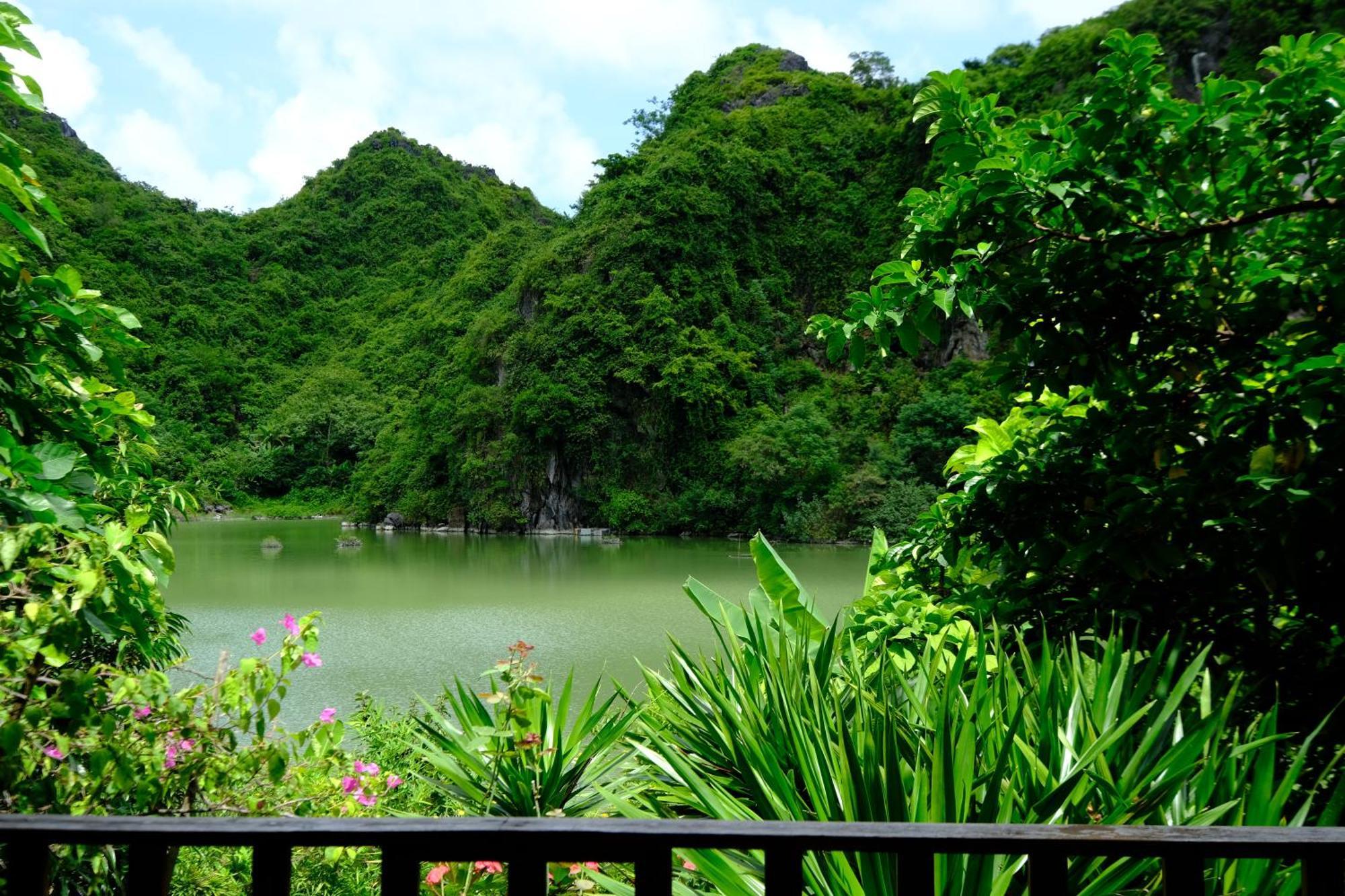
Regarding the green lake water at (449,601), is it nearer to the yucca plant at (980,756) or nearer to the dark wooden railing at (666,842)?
the yucca plant at (980,756)

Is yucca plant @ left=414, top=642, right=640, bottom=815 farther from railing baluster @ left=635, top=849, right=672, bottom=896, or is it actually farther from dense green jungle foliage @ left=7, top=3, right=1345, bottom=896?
railing baluster @ left=635, top=849, right=672, bottom=896

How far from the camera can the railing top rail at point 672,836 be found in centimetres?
68

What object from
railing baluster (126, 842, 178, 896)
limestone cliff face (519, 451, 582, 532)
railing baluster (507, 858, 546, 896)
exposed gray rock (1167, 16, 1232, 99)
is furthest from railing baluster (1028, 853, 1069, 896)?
exposed gray rock (1167, 16, 1232, 99)

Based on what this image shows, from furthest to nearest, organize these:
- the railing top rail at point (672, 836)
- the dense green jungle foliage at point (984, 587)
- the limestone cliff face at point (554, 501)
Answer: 1. the limestone cliff face at point (554, 501)
2. the dense green jungle foliage at point (984, 587)
3. the railing top rail at point (672, 836)

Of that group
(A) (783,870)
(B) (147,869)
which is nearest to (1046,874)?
(A) (783,870)

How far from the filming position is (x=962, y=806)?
153cm

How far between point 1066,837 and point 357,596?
43.9ft

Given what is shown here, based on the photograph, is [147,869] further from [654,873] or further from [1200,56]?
[1200,56]

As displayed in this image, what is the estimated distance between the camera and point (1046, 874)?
0.71 meters

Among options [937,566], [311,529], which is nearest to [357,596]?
[937,566]

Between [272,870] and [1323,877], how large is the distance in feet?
2.81

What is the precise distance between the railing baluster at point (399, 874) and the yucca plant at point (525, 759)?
4.37 feet

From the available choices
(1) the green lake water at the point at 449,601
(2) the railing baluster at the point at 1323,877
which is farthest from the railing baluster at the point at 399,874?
(1) the green lake water at the point at 449,601

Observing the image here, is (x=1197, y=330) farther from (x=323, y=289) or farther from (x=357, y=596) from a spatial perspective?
(x=323, y=289)
